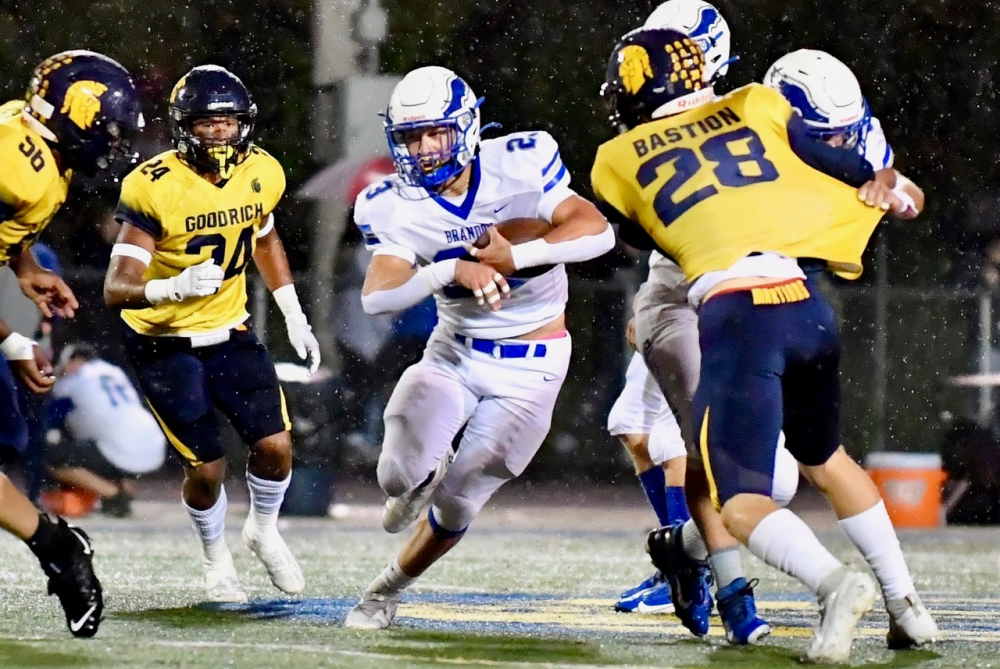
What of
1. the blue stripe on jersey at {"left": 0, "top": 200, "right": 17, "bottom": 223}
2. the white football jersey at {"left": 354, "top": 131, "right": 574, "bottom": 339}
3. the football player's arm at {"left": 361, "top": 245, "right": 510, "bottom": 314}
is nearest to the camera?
the blue stripe on jersey at {"left": 0, "top": 200, "right": 17, "bottom": 223}

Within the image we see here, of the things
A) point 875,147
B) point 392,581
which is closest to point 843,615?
point 392,581

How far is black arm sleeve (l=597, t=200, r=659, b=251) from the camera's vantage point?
405 cm

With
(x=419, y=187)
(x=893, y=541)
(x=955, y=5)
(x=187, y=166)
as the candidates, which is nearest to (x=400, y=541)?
(x=187, y=166)

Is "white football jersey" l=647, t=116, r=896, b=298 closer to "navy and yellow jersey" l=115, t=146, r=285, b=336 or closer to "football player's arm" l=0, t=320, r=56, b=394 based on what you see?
"navy and yellow jersey" l=115, t=146, r=285, b=336

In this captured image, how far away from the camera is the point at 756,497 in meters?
3.72

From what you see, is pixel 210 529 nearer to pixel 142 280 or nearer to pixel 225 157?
pixel 142 280

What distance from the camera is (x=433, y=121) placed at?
173 inches

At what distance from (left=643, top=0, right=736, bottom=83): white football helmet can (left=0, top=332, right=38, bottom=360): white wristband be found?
6.17ft

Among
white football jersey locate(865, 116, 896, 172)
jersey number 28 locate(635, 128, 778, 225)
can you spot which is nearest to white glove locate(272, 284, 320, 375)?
jersey number 28 locate(635, 128, 778, 225)

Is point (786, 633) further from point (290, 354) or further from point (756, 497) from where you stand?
point (290, 354)

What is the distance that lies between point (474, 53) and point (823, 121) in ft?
18.6

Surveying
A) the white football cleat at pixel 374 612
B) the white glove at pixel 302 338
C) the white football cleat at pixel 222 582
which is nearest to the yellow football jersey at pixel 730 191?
the white football cleat at pixel 374 612

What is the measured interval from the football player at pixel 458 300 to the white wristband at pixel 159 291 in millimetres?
567

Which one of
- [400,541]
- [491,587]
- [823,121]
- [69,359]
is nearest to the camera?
[823,121]
